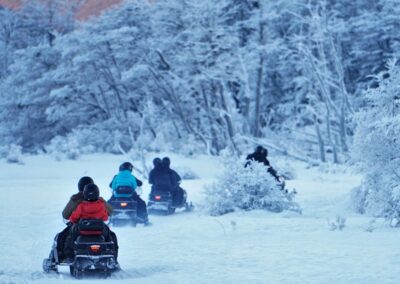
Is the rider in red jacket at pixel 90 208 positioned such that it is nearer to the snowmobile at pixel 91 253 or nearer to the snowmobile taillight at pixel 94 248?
the snowmobile at pixel 91 253

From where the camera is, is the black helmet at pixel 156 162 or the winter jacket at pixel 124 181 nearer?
Result: the winter jacket at pixel 124 181

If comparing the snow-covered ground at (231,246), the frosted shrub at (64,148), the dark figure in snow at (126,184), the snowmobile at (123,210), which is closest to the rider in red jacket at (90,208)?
the snow-covered ground at (231,246)

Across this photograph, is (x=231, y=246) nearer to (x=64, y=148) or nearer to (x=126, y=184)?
(x=126, y=184)

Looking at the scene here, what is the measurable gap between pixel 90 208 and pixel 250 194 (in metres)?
6.26

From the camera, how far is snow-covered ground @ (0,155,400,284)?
7793 millimetres

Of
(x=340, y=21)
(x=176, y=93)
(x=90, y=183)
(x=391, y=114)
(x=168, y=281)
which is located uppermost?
(x=340, y=21)

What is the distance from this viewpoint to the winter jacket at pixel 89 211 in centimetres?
820

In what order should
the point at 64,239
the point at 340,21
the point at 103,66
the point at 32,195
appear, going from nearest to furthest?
the point at 64,239, the point at 32,195, the point at 340,21, the point at 103,66

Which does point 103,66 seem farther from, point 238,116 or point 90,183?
point 90,183

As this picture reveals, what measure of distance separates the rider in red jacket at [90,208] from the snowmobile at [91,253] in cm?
19

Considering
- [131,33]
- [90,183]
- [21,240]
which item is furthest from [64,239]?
[131,33]

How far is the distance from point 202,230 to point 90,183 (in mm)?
3651

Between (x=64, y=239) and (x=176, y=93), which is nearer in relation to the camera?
(x=64, y=239)

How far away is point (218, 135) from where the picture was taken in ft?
111
